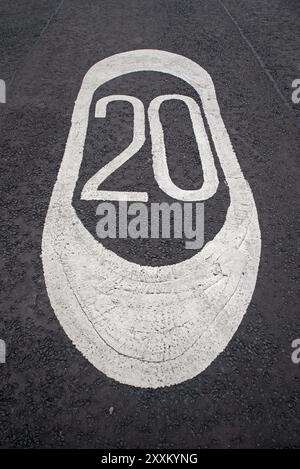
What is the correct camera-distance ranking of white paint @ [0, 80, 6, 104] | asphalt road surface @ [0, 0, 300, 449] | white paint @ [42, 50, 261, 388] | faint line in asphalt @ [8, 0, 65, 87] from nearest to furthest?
asphalt road surface @ [0, 0, 300, 449]
white paint @ [42, 50, 261, 388]
white paint @ [0, 80, 6, 104]
faint line in asphalt @ [8, 0, 65, 87]

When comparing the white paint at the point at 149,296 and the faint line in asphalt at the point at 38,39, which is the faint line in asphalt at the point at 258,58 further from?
the faint line in asphalt at the point at 38,39

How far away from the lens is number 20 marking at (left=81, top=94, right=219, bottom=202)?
354cm

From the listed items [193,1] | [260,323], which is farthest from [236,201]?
[193,1]

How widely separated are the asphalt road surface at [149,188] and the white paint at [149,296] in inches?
3.6

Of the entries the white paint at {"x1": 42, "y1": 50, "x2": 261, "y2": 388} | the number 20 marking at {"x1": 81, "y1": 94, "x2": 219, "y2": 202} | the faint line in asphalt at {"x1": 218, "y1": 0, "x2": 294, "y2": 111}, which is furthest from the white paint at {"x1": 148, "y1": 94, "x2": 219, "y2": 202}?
the faint line in asphalt at {"x1": 218, "y1": 0, "x2": 294, "y2": 111}

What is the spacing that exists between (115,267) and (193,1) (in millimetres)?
6658

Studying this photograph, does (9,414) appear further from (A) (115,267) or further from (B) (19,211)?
(B) (19,211)

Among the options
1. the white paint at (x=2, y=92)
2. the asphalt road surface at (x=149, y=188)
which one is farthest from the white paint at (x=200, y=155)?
the white paint at (x=2, y=92)

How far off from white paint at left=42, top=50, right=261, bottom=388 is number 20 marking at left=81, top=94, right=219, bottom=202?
251mm

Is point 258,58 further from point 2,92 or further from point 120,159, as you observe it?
point 2,92

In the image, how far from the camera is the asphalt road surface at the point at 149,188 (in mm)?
2229

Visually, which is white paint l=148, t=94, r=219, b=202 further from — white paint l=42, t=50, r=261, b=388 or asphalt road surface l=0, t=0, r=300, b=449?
white paint l=42, t=50, r=261, b=388

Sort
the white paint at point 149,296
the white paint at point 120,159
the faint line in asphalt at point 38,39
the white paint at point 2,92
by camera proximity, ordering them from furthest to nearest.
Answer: the faint line in asphalt at point 38,39
the white paint at point 2,92
the white paint at point 120,159
the white paint at point 149,296

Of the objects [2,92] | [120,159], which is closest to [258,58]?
[120,159]
